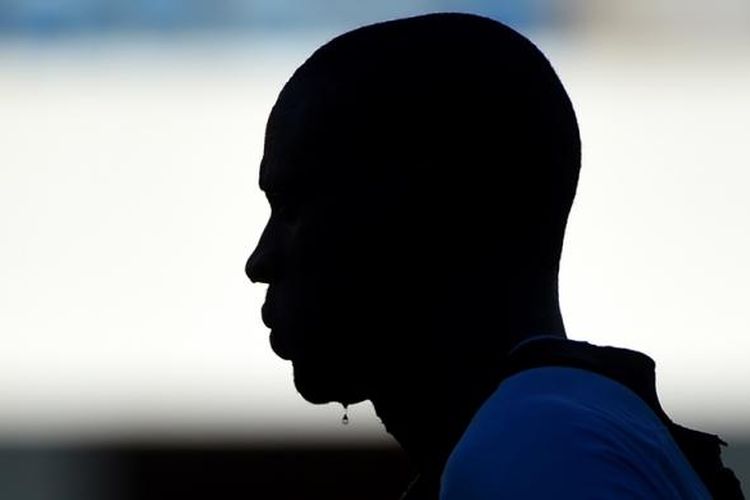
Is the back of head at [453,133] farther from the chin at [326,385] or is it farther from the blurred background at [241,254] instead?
the blurred background at [241,254]

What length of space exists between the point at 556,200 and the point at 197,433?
17.5ft

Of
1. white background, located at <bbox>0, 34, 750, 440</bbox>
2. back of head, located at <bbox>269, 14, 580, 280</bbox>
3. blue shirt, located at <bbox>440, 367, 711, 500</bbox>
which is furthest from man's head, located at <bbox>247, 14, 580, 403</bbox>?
white background, located at <bbox>0, 34, 750, 440</bbox>

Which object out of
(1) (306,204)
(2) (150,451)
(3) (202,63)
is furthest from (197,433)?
(1) (306,204)

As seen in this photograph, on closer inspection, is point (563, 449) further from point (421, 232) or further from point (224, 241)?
point (224, 241)

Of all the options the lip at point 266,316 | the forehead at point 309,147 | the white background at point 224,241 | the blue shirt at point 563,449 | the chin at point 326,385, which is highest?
the white background at point 224,241

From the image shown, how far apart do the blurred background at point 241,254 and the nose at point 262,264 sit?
485cm

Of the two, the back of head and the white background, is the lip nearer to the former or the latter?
the back of head

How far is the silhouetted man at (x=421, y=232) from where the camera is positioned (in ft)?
4.85

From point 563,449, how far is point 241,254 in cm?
555

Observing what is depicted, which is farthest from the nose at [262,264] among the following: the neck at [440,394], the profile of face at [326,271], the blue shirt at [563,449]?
the blue shirt at [563,449]

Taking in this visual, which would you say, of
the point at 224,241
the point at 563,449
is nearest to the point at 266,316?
the point at 563,449

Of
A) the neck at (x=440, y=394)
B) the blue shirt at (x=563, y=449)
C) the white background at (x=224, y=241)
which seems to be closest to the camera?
the blue shirt at (x=563, y=449)

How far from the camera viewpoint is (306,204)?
1.52 meters

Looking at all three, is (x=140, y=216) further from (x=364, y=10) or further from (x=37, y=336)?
(x=364, y=10)
